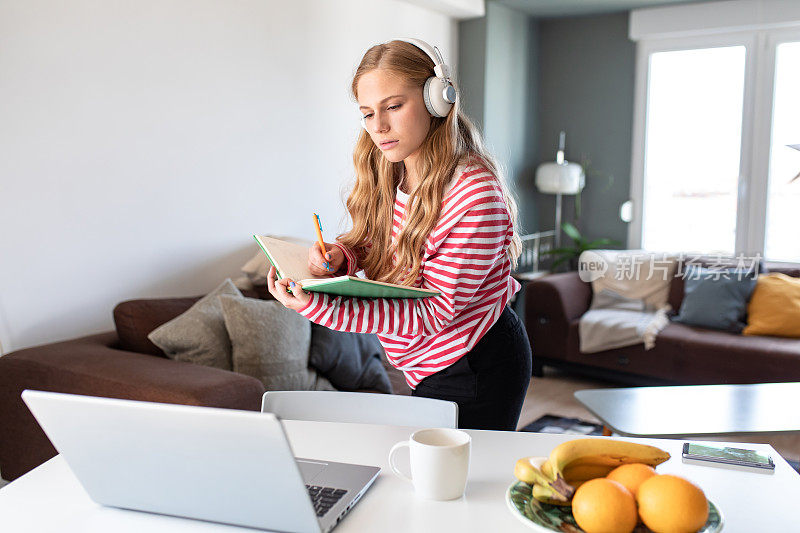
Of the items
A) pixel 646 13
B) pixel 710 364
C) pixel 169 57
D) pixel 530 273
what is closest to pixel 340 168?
pixel 169 57

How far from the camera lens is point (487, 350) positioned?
1412 millimetres

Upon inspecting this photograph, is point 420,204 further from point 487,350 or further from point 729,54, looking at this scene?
point 729,54

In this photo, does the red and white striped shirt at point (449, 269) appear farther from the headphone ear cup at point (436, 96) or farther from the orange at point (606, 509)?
the orange at point (606, 509)

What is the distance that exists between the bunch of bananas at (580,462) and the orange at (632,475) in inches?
1.2

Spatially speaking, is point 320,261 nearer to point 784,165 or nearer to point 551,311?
point 551,311

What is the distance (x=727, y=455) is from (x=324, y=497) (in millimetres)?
631

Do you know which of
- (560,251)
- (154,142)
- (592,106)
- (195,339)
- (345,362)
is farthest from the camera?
(592,106)

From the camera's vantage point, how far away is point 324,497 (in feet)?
3.29

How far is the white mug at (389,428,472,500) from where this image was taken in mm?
966

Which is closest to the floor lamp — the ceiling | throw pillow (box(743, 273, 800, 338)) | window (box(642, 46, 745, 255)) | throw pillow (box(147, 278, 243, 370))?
window (box(642, 46, 745, 255))

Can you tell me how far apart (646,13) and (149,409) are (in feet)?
15.9

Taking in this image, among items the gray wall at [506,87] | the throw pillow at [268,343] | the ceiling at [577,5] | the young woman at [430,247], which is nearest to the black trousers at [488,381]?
the young woman at [430,247]

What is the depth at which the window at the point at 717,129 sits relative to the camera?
15.1 feet

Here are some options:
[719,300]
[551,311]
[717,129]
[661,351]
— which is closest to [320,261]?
[661,351]
